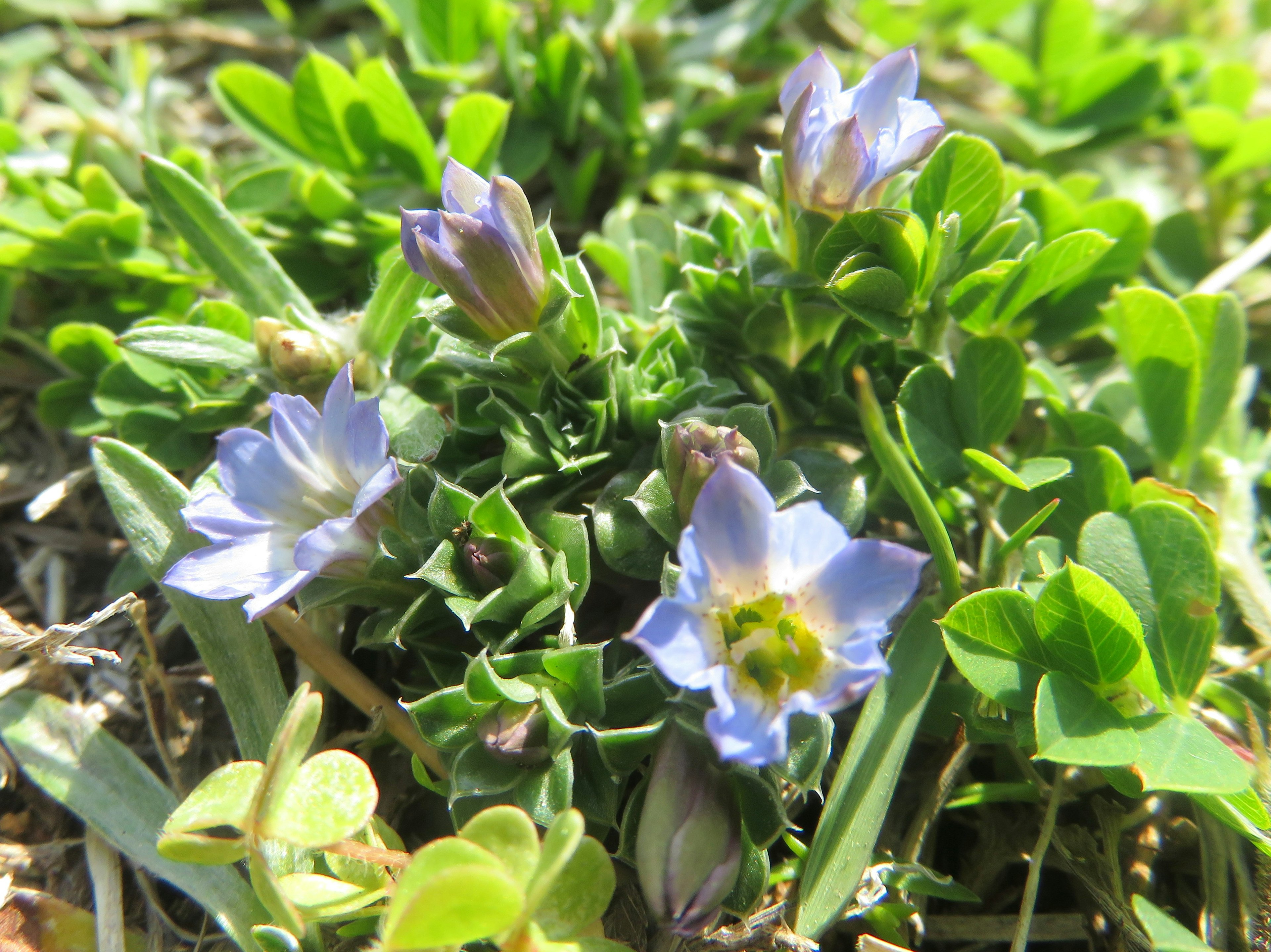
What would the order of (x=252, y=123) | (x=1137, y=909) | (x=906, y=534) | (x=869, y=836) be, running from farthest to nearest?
(x=252, y=123)
(x=906, y=534)
(x=869, y=836)
(x=1137, y=909)

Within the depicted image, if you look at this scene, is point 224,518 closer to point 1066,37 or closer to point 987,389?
point 987,389

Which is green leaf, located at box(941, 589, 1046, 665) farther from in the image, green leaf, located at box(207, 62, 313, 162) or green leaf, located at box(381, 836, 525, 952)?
green leaf, located at box(207, 62, 313, 162)

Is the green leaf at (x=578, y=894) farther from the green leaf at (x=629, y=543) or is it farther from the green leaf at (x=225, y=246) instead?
the green leaf at (x=225, y=246)

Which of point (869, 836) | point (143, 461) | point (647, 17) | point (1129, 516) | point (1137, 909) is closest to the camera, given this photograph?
point (1137, 909)

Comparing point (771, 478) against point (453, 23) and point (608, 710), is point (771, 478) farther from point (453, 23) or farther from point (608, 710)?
point (453, 23)

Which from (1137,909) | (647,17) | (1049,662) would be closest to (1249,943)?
(1137,909)

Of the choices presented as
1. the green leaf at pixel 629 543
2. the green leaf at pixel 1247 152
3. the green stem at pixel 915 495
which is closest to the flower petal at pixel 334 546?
the green leaf at pixel 629 543
